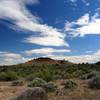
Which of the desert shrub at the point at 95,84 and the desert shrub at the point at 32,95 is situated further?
the desert shrub at the point at 95,84

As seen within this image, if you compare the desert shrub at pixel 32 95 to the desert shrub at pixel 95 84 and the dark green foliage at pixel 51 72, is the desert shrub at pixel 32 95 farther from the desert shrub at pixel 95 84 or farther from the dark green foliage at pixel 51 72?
the dark green foliage at pixel 51 72

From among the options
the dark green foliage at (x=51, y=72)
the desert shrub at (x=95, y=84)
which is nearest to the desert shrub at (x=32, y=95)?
the desert shrub at (x=95, y=84)

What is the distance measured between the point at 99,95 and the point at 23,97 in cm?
476

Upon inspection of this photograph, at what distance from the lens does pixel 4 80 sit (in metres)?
28.3

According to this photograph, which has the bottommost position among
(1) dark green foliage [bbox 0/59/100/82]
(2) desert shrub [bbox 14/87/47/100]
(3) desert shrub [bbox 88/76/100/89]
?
(2) desert shrub [bbox 14/87/47/100]

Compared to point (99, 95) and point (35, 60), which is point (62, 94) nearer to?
point (99, 95)

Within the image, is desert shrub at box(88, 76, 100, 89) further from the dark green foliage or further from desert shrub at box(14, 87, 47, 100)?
the dark green foliage

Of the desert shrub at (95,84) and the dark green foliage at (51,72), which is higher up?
the dark green foliage at (51,72)

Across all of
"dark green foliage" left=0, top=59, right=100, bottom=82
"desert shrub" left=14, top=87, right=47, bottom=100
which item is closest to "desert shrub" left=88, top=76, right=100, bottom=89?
"desert shrub" left=14, top=87, right=47, bottom=100

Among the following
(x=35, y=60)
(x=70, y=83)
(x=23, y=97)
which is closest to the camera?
(x=23, y=97)

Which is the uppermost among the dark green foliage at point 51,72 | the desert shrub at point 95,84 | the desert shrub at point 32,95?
the dark green foliage at point 51,72

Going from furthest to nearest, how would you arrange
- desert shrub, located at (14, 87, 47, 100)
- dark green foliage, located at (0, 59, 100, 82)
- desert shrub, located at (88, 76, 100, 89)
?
dark green foliage, located at (0, 59, 100, 82)
desert shrub, located at (88, 76, 100, 89)
desert shrub, located at (14, 87, 47, 100)

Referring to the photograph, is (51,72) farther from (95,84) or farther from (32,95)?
(32,95)

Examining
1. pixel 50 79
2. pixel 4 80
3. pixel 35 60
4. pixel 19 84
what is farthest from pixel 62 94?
pixel 35 60
